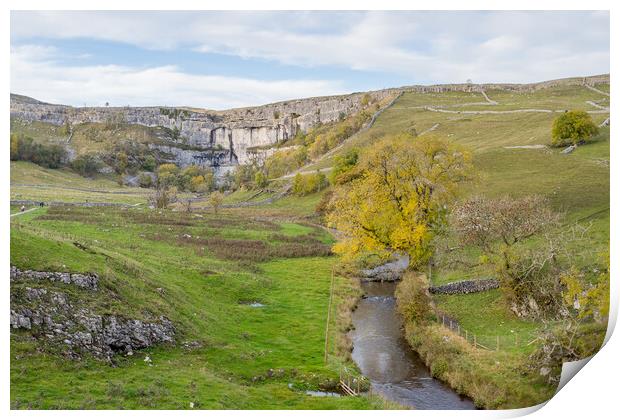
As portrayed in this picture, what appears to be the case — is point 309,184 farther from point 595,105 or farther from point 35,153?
point 35,153

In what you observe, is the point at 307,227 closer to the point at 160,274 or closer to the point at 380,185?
the point at 380,185

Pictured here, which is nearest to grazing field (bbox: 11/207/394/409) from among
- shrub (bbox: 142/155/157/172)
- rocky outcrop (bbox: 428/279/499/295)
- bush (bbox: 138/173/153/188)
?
rocky outcrop (bbox: 428/279/499/295)

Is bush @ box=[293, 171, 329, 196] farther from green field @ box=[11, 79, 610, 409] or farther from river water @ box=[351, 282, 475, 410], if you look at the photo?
river water @ box=[351, 282, 475, 410]

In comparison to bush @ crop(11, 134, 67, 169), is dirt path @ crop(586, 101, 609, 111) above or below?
above

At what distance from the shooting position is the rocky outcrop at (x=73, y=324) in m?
19.4

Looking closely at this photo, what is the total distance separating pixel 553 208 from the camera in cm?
4359

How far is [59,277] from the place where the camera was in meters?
22.5

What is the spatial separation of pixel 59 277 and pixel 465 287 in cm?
2411

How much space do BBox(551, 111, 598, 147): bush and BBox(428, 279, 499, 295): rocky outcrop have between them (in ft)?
123

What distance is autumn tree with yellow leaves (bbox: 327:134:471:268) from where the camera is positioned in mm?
36906

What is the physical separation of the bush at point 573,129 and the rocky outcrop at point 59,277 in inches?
2282

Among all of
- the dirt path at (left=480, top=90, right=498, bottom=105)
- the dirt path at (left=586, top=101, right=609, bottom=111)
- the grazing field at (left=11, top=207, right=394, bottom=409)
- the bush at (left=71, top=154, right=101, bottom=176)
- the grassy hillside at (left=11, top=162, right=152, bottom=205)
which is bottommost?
the grazing field at (left=11, top=207, right=394, bottom=409)

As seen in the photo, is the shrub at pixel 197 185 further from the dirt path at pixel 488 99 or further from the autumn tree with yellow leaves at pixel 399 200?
the autumn tree with yellow leaves at pixel 399 200

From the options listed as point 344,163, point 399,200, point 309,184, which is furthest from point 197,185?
point 399,200
